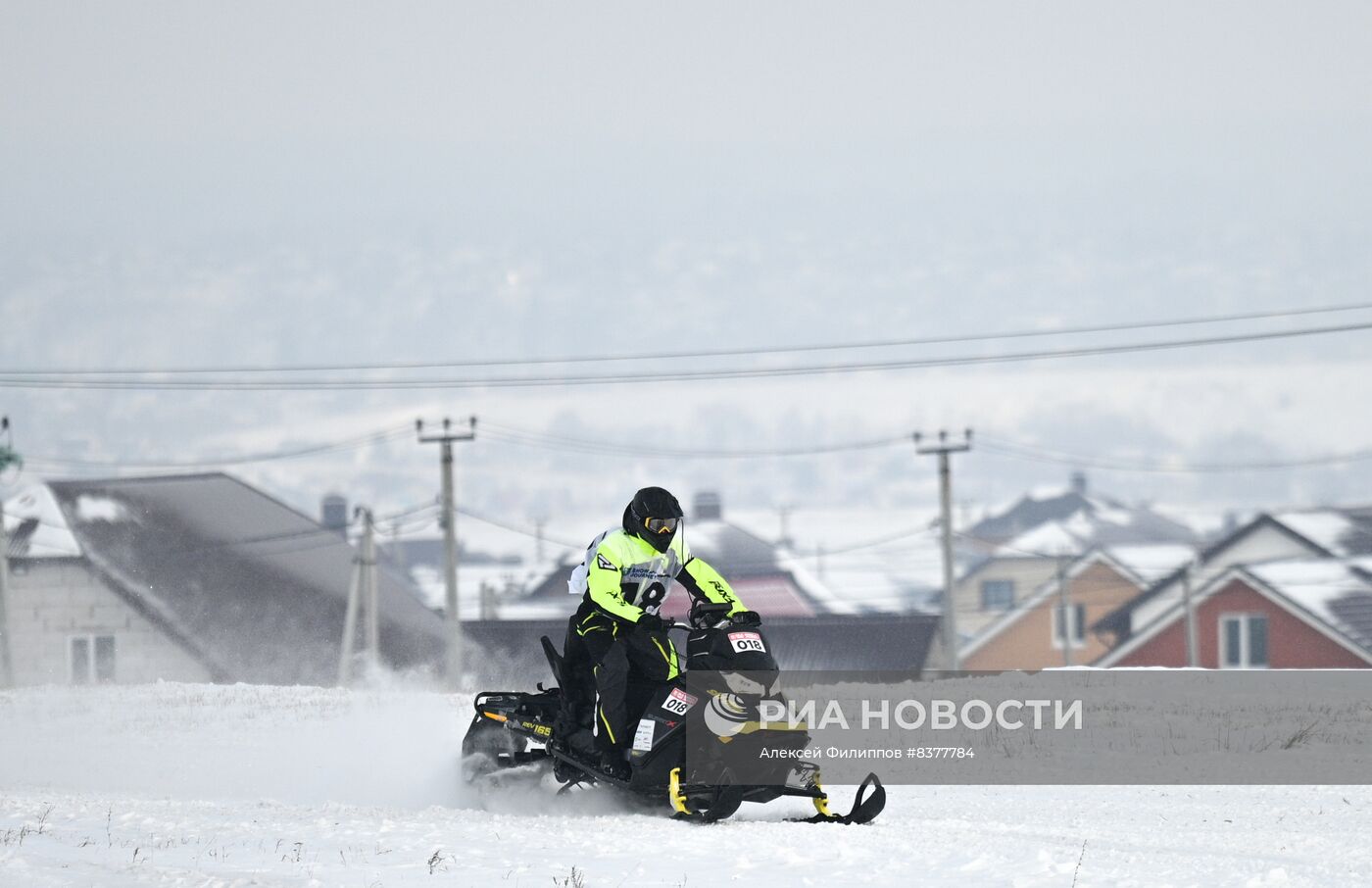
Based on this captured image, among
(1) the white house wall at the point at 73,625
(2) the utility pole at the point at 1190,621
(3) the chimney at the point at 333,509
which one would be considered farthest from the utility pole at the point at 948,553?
(3) the chimney at the point at 333,509

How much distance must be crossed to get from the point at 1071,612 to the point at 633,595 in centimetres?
7293

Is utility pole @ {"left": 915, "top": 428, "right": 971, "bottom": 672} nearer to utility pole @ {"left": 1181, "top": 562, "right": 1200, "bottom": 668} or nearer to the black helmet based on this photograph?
utility pole @ {"left": 1181, "top": 562, "right": 1200, "bottom": 668}

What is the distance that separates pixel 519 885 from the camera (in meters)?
9.19

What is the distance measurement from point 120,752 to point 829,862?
36.5ft

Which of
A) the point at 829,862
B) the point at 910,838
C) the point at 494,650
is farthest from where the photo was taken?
the point at 494,650

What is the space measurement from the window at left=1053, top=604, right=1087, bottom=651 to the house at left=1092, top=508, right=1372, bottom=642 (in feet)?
34.8

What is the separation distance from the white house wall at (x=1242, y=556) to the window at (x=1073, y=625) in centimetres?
1192

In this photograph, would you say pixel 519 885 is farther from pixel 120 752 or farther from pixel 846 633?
pixel 846 633

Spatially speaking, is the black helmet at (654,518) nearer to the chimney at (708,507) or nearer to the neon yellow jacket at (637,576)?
the neon yellow jacket at (637,576)

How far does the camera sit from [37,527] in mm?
57719

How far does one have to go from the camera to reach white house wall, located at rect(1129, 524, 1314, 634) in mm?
65688

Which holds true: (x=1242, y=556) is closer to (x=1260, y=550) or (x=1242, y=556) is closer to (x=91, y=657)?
(x=1260, y=550)

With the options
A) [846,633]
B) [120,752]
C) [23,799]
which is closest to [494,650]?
[846,633]

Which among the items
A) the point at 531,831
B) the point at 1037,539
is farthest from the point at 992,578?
the point at 531,831
